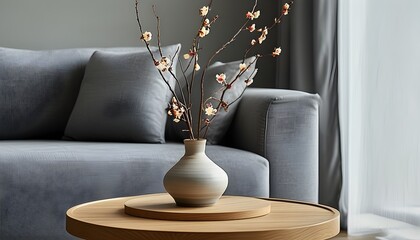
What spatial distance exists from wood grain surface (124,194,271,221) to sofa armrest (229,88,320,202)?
954 millimetres

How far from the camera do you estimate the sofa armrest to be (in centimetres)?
307

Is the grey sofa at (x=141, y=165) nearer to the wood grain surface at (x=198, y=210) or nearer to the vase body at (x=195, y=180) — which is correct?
the wood grain surface at (x=198, y=210)

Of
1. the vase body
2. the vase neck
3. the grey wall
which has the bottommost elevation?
the vase body

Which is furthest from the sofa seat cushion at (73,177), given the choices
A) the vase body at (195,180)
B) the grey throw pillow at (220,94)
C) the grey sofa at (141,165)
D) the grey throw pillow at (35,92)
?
the vase body at (195,180)

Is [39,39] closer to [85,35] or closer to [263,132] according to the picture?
[85,35]

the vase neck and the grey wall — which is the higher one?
the grey wall

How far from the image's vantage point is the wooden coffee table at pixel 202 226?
5.59ft

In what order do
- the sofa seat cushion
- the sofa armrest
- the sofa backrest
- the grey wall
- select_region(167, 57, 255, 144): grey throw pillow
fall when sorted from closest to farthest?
1. the sofa seat cushion
2. the sofa armrest
3. select_region(167, 57, 255, 144): grey throw pillow
4. the sofa backrest
5. the grey wall

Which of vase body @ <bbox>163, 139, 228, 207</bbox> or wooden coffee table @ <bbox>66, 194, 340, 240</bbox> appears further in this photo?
vase body @ <bbox>163, 139, 228, 207</bbox>

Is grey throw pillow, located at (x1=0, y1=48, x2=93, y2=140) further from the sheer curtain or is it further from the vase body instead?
the vase body

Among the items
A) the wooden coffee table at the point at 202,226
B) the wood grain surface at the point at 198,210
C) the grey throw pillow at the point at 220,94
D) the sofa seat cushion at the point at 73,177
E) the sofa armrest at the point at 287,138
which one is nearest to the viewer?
the wooden coffee table at the point at 202,226

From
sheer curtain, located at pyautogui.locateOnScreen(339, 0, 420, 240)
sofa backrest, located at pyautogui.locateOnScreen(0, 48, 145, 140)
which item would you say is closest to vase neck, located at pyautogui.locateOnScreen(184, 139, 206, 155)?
sheer curtain, located at pyautogui.locateOnScreen(339, 0, 420, 240)

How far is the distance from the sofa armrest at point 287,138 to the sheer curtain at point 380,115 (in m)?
0.45

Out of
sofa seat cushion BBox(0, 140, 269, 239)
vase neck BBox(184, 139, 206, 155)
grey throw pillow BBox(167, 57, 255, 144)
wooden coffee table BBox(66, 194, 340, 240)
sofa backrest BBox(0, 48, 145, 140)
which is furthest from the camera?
sofa backrest BBox(0, 48, 145, 140)
